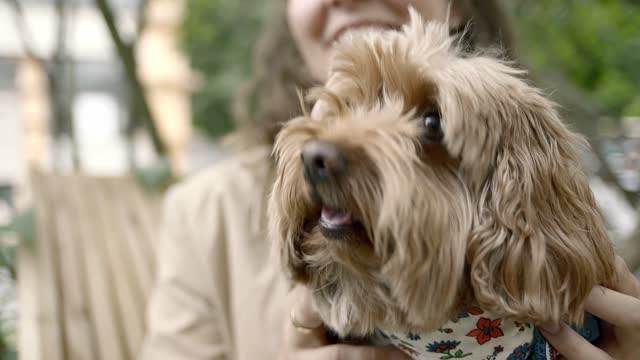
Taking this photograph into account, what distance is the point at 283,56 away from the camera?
7.93ft

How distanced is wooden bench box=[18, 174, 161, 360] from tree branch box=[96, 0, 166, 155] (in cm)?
36

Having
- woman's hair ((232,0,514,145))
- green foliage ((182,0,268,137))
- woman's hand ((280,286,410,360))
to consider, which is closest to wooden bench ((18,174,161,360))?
woman's hair ((232,0,514,145))

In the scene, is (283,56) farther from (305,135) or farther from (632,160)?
(305,135)

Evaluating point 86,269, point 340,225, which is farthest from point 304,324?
point 86,269

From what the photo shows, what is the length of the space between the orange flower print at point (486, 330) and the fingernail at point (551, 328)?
7cm

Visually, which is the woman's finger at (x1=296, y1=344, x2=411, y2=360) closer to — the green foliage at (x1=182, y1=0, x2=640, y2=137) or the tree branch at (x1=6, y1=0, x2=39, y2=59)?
the green foliage at (x1=182, y1=0, x2=640, y2=137)

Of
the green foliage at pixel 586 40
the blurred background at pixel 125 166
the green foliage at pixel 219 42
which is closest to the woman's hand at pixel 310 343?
the blurred background at pixel 125 166

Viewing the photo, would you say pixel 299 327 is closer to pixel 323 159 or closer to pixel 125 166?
pixel 323 159

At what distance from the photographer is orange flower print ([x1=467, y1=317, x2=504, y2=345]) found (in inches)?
48.0

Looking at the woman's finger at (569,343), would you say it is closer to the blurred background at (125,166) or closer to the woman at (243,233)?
the blurred background at (125,166)

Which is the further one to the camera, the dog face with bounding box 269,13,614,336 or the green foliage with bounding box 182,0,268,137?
the green foliage with bounding box 182,0,268,137

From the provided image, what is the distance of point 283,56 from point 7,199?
1.02 metres

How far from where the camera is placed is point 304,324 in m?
1.44

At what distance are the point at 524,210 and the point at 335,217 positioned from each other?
0.92 feet
